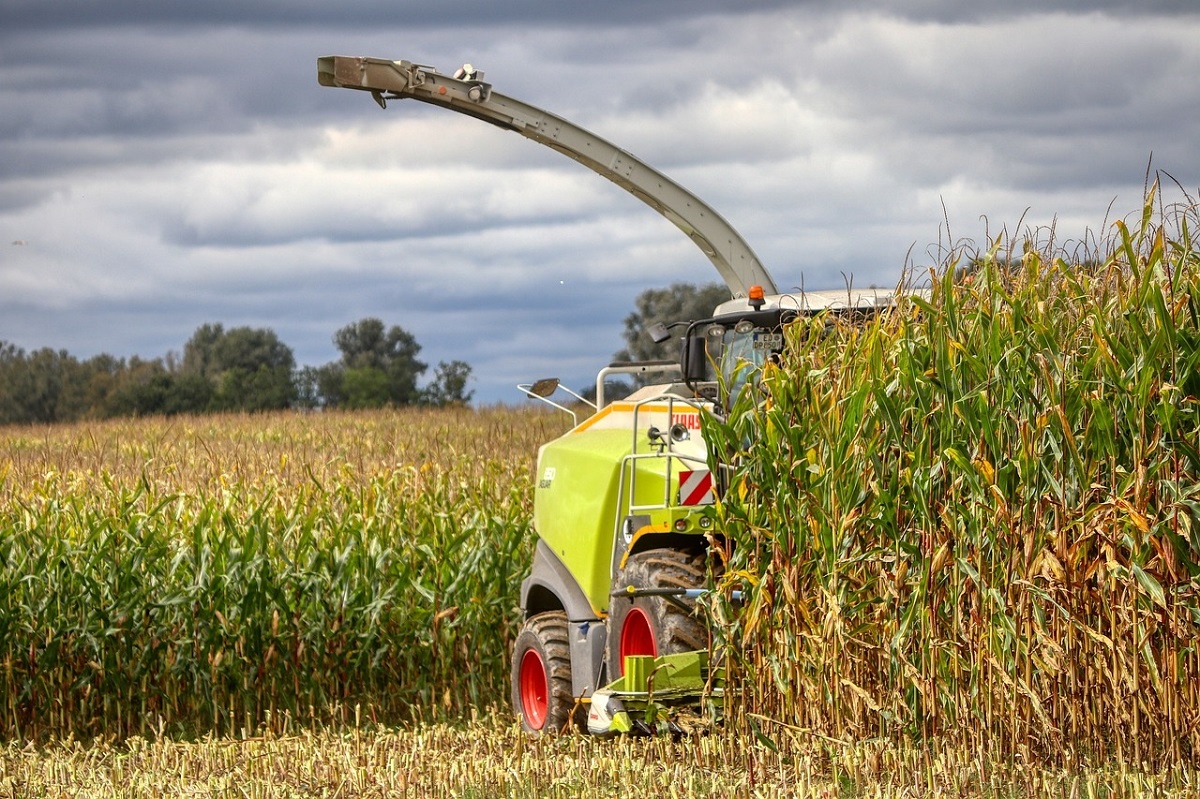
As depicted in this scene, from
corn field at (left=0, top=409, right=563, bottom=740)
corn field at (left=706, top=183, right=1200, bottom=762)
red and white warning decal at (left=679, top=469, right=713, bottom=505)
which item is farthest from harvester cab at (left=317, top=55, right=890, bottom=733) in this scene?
corn field at (left=0, top=409, right=563, bottom=740)

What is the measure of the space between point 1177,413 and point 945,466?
36.8 inches

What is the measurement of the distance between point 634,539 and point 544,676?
4.91 ft

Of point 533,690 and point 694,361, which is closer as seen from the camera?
point 694,361

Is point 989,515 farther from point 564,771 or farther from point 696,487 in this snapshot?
point 564,771

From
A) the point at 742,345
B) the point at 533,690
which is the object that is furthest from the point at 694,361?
the point at 533,690

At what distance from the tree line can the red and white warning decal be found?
118ft

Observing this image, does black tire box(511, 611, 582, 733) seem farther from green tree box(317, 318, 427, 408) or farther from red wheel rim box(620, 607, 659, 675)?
green tree box(317, 318, 427, 408)

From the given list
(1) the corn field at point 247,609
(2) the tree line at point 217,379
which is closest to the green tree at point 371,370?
(2) the tree line at point 217,379

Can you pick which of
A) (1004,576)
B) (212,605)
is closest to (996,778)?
(1004,576)

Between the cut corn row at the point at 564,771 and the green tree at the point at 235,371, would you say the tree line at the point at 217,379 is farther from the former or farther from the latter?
the cut corn row at the point at 564,771

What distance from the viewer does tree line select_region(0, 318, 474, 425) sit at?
4919 cm

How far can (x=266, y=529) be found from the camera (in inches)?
375

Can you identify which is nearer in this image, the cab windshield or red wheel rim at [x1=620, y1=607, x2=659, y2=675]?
red wheel rim at [x1=620, y1=607, x2=659, y2=675]

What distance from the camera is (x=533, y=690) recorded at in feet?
26.3
